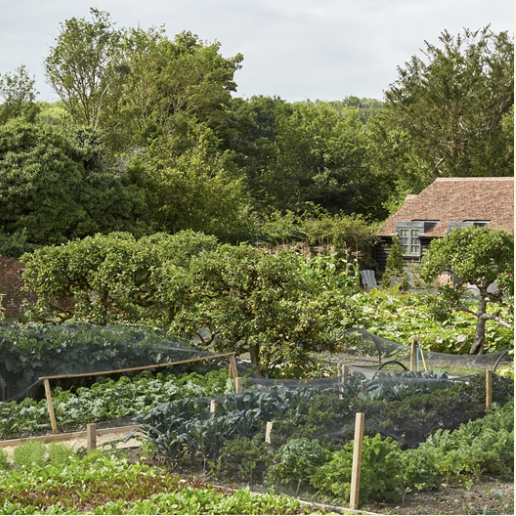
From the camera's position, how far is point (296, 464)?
7.18m

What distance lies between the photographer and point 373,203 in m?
40.9

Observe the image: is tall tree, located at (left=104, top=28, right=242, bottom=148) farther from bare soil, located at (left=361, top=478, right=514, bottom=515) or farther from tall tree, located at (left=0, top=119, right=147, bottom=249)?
bare soil, located at (left=361, top=478, right=514, bottom=515)

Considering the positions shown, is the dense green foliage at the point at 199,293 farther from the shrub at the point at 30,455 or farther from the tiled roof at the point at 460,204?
the tiled roof at the point at 460,204

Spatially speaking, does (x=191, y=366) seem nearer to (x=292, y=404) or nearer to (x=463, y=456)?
(x=292, y=404)

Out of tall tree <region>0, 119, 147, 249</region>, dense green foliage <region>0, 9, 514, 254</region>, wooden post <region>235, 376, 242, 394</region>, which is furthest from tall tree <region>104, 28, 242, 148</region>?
wooden post <region>235, 376, 242, 394</region>

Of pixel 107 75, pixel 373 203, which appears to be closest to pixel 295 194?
pixel 373 203

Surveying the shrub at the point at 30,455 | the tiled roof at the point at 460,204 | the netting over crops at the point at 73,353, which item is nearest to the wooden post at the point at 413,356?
the netting over crops at the point at 73,353

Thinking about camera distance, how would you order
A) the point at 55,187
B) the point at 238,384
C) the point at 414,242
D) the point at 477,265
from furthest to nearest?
the point at 414,242, the point at 55,187, the point at 477,265, the point at 238,384

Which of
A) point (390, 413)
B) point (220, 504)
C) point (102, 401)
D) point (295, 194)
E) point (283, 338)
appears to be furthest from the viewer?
point (295, 194)

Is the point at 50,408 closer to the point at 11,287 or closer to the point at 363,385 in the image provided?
the point at 363,385

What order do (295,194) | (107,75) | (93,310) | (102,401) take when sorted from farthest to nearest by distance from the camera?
(295,194) → (107,75) → (93,310) → (102,401)

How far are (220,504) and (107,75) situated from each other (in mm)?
27030

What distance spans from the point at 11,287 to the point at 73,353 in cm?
923

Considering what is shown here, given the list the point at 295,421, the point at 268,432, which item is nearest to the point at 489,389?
the point at 295,421
